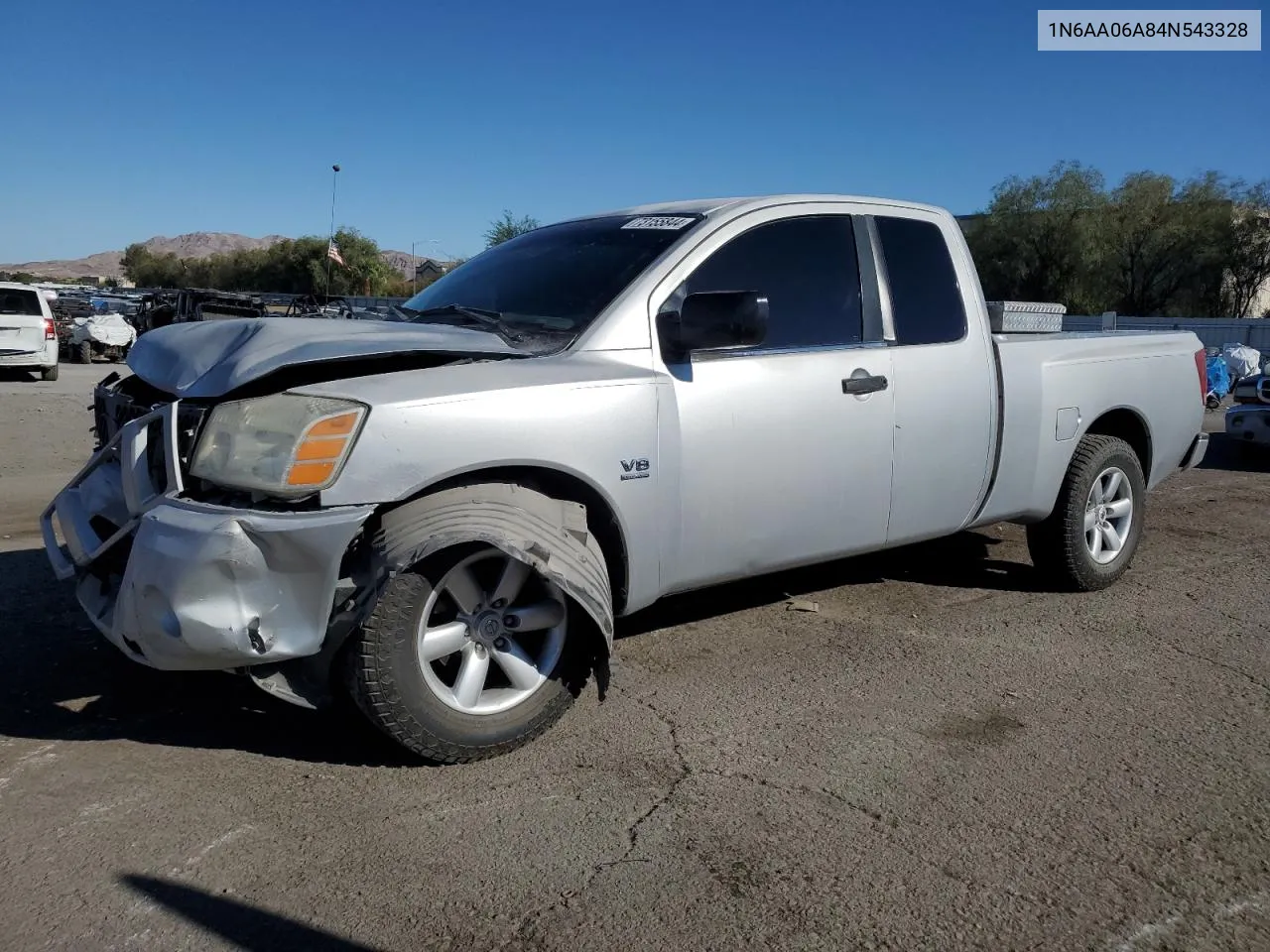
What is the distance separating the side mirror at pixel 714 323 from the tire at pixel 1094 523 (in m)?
2.40

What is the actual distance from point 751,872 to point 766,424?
1679 mm

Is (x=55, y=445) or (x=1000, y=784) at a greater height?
(x=55, y=445)

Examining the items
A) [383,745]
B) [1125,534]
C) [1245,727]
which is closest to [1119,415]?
[1125,534]

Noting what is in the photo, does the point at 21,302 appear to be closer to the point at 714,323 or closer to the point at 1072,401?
the point at 714,323

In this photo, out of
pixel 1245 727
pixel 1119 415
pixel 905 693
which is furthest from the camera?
pixel 1119 415

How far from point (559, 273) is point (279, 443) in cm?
155

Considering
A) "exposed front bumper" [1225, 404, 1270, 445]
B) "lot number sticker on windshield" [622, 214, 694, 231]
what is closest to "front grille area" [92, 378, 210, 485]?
"lot number sticker on windshield" [622, 214, 694, 231]

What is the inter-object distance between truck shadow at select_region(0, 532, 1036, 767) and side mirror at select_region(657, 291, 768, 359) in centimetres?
151

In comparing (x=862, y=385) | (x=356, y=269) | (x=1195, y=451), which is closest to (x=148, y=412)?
(x=862, y=385)

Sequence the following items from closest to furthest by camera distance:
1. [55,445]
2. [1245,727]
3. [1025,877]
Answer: [1025,877]
[1245,727]
[55,445]

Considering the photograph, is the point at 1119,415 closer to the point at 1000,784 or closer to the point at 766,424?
the point at 766,424

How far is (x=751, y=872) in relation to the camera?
8.59 ft

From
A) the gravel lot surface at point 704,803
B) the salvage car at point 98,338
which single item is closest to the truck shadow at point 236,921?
the gravel lot surface at point 704,803

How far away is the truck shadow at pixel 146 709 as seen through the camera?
10.8ft
